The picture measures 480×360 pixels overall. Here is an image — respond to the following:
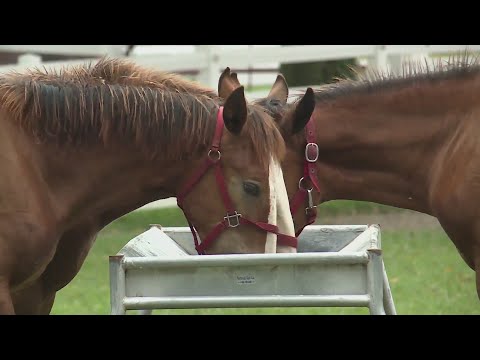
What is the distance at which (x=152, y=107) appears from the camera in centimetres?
412

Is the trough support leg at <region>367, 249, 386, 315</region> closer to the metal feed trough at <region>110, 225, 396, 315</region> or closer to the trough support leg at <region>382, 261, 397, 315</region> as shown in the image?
the metal feed trough at <region>110, 225, 396, 315</region>

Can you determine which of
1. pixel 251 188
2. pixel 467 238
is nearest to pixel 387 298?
pixel 467 238

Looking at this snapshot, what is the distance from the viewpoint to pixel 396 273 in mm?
8664

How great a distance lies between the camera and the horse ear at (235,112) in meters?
4.03

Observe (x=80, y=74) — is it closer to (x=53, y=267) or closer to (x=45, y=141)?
(x=45, y=141)

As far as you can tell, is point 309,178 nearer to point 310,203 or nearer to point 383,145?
point 310,203

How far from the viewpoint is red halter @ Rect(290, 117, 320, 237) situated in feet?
15.9

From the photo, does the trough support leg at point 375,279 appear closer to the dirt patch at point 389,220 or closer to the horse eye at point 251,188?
the horse eye at point 251,188

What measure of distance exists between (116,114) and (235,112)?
1.99ft

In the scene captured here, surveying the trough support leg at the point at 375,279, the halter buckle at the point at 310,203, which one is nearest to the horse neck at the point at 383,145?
the halter buckle at the point at 310,203

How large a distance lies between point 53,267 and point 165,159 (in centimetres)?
87

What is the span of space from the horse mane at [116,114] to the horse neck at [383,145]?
871 millimetres

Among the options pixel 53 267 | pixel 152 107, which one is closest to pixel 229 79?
pixel 152 107

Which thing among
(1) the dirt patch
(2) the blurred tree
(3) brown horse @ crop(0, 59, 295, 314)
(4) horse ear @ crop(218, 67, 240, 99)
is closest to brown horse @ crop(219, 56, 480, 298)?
(4) horse ear @ crop(218, 67, 240, 99)
